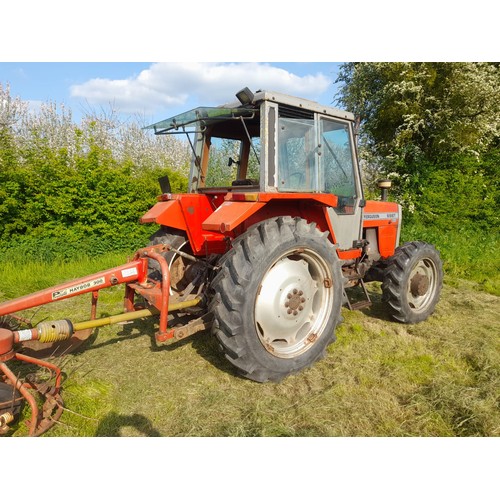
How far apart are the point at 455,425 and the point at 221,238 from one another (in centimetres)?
237

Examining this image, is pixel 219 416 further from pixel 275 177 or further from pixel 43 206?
pixel 43 206

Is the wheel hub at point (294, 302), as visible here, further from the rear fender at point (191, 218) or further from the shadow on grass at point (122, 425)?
the shadow on grass at point (122, 425)

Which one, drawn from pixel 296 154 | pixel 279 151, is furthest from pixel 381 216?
pixel 279 151

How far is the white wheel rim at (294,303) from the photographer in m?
3.02

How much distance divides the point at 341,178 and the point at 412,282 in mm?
1433

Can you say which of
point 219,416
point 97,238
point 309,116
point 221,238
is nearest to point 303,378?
point 219,416

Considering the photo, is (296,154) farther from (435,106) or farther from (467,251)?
(435,106)

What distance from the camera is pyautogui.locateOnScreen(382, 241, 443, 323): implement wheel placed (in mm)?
4082

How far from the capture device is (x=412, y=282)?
13.9 feet

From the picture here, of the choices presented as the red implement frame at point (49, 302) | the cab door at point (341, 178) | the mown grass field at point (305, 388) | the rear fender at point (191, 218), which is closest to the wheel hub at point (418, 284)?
the mown grass field at point (305, 388)

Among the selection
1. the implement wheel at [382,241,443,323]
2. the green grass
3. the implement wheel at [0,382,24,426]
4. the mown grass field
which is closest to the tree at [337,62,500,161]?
the green grass

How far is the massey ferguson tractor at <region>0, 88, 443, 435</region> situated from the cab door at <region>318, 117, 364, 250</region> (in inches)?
0.5

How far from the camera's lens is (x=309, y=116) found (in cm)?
346

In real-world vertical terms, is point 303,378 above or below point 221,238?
below
